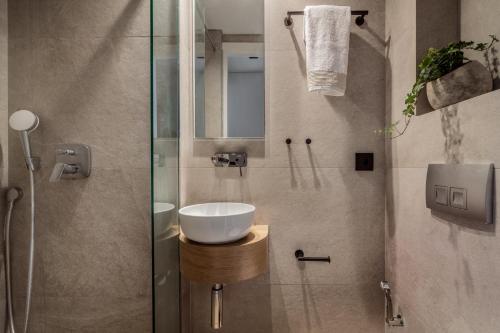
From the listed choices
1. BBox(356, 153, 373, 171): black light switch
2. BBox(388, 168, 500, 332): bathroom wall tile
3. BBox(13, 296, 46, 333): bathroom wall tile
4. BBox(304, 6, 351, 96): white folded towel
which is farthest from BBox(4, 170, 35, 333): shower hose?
Answer: BBox(388, 168, 500, 332): bathroom wall tile

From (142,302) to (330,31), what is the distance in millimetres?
1569

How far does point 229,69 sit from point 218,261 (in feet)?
3.17

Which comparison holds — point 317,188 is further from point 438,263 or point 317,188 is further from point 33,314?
point 33,314

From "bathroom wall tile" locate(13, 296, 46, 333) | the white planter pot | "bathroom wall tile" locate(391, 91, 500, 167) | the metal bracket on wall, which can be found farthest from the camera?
the metal bracket on wall

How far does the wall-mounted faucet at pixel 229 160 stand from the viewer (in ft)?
4.46

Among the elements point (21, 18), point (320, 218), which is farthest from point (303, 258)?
point (21, 18)

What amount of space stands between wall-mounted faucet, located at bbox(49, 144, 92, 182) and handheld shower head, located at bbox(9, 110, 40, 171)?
0.10m

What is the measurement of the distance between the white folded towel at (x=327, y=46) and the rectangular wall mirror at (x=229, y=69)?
264 mm

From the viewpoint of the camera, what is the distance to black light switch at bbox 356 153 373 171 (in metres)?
1.35

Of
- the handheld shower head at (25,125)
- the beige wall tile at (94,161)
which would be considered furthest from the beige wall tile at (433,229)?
the handheld shower head at (25,125)

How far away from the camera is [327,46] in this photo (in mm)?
1229

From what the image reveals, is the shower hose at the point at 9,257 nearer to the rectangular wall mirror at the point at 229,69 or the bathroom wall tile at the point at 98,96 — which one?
the bathroom wall tile at the point at 98,96

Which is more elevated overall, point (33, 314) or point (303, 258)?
→ point (303, 258)

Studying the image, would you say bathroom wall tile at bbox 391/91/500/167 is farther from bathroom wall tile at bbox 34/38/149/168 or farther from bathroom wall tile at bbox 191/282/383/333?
bathroom wall tile at bbox 34/38/149/168
